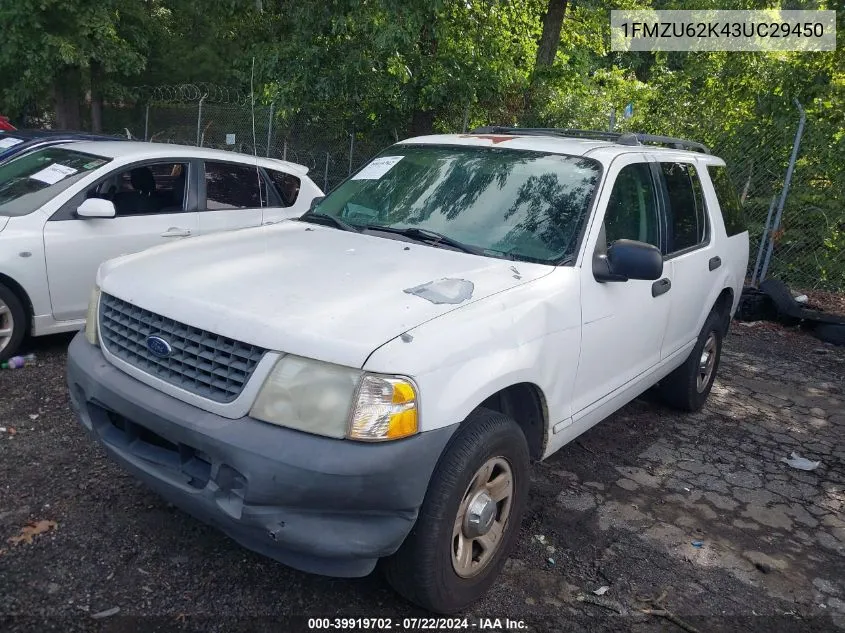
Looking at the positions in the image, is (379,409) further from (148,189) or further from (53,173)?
(53,173)

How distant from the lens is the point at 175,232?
5.83 meters

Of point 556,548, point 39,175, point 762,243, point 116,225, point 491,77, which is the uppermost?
point 491,77

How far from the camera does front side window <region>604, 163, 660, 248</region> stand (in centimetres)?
371

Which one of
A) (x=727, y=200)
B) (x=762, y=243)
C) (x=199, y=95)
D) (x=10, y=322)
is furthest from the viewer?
(x=199, y=95)

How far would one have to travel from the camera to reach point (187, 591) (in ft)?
9.59

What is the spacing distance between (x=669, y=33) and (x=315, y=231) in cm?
1206

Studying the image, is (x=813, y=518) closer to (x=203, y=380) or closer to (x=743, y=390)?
(x=743, y=390)

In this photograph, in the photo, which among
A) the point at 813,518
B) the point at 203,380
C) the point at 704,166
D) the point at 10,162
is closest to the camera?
the point at 203,380

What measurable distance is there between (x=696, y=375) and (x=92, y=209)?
4530 mm

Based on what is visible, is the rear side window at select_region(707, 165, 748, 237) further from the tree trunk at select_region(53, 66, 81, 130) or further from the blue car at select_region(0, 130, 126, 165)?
the tree trunk at select_region(53, 66, 81, 130)

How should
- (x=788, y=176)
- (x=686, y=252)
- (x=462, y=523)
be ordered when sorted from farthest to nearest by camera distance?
(x=788, y=176)
(x=686, y=252)
(x=462, y=523)

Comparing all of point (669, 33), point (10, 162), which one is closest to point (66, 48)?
point (10, 162)

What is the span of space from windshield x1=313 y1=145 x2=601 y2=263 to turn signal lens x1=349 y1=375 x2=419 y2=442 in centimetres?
121

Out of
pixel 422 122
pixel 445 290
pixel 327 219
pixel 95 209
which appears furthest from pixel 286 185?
pixel 422 122
